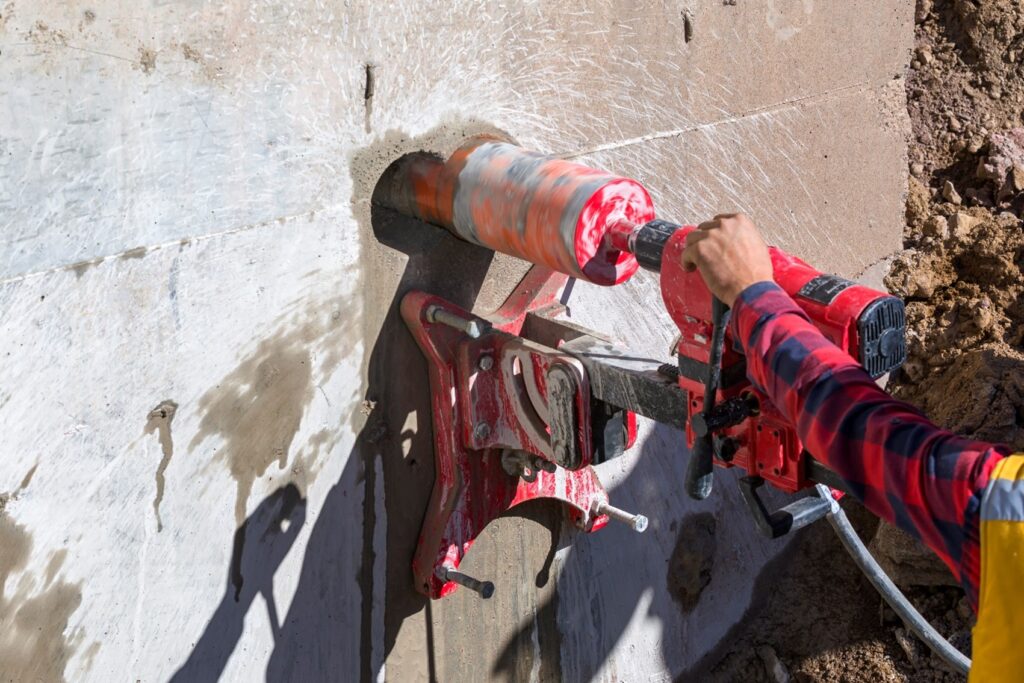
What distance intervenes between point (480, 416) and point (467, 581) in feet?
1.37

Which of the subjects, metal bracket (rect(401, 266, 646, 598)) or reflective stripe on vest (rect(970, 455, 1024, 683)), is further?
metal bracket (rect(401, 266, 646, 598))

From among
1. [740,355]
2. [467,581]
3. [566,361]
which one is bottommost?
[467,581]

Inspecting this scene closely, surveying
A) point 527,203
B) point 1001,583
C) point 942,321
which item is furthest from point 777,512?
point 942,321

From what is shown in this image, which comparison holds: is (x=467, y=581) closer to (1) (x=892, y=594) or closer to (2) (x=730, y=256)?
(2) (x=730, y=256)

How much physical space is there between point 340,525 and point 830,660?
2.10m

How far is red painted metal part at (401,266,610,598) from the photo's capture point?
2637 millimetres

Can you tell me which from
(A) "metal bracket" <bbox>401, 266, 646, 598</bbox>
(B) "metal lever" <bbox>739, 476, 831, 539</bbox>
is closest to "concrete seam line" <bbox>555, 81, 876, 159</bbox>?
(A) "metal bracket" <bbox>401, 266, 646, 598</bbox>

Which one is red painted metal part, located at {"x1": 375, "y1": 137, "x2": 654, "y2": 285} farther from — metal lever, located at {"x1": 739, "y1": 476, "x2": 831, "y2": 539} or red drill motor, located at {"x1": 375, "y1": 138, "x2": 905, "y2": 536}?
metal lever, located at {"x1": 739, "y1": 476, "x2": 831, "y2": 539}

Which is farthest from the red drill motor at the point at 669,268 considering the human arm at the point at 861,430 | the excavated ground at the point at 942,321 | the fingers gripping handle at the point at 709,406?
the excavated ground at the point at 942,321

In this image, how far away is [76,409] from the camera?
7.13ft

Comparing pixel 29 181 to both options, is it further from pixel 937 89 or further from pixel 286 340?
pixel 937 89

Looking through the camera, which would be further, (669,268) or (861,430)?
(669,268)

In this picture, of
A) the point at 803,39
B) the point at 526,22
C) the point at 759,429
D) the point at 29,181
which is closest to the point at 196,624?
the point at 29,181

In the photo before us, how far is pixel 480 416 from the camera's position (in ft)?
9.04
